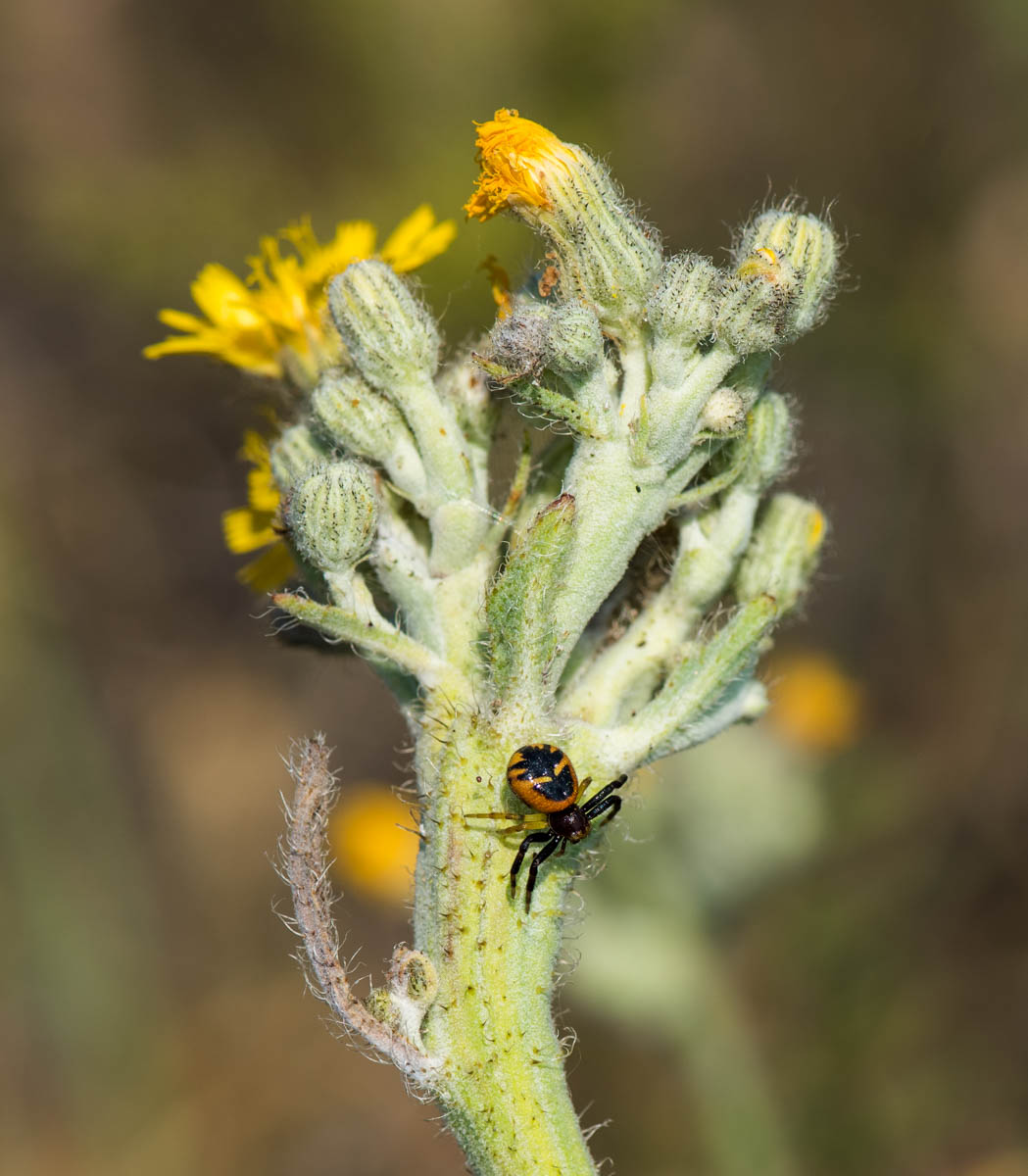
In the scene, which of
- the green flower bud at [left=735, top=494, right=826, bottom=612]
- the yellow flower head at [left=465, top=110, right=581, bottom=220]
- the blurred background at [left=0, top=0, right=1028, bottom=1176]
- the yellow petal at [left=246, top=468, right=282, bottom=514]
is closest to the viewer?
the yellow flower head at [left=465, top=110, right=581, bottom=220]

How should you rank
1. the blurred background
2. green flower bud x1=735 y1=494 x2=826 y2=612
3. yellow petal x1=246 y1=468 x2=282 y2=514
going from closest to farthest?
1. green flower bud x1=735 y1=494 x2=826 y2=612
2. yellow petal x1=246 y1=468 x2=282 y2=514
3. the blurred background

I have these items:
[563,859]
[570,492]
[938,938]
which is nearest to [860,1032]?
[938,938]

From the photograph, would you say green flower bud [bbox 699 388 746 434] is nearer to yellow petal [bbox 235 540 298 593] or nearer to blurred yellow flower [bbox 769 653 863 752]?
yellow petal [bbox 235 540 298 593]

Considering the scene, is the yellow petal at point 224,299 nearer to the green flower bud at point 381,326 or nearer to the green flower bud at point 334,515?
the green flower bud at point 381,326

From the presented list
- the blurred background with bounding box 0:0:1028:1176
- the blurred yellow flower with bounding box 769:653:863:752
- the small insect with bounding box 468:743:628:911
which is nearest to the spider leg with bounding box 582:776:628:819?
the small insect with bounding box 468:743:628:911

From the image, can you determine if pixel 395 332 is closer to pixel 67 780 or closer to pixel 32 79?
pixel 67 780

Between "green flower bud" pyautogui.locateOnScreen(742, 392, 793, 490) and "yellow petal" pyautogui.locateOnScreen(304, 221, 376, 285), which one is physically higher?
"yellow petal" pyautogui.locateOnScreen(304, 221, 376, 285)
